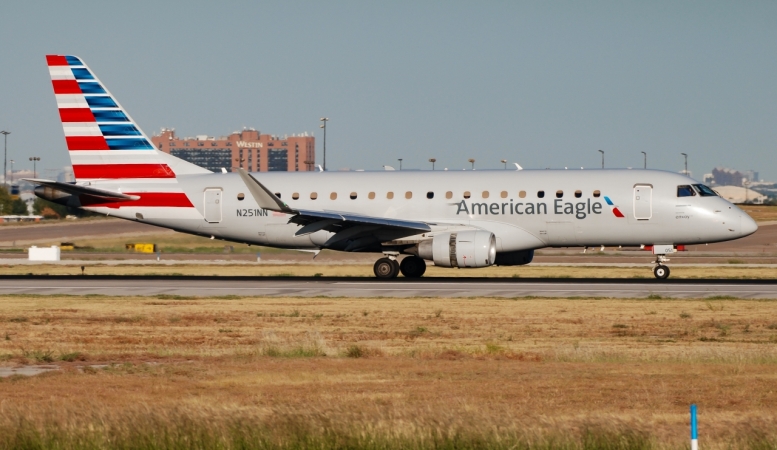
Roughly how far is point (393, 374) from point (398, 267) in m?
23.4

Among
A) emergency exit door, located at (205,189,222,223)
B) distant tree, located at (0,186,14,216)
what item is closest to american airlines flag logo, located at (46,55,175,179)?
emergency exit door, located at (205,189,222,223)

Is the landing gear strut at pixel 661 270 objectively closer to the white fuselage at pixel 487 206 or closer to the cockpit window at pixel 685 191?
the white fuselage at pixel 487 206

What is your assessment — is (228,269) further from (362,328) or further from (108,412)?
(108,412)

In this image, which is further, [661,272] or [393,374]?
[661,272]

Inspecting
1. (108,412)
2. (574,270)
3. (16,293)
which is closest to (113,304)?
(16,293)

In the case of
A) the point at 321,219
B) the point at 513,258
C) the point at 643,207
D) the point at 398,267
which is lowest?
the point at 398,267

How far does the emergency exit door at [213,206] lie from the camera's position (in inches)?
1652

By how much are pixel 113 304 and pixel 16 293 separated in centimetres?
581

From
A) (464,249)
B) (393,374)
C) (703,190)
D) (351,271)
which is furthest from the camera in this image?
(351,271)

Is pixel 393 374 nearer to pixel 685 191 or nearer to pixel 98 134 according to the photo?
pixel 685 191

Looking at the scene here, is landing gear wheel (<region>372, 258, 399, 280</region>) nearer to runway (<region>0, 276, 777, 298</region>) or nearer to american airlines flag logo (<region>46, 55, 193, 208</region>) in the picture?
runway (<region>0, 276, 777, 298</region>)

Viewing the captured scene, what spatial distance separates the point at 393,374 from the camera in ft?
57.1

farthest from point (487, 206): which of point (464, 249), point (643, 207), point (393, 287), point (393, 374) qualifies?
point (393, 374)

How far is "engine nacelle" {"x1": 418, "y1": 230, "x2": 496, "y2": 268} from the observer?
122 ft
